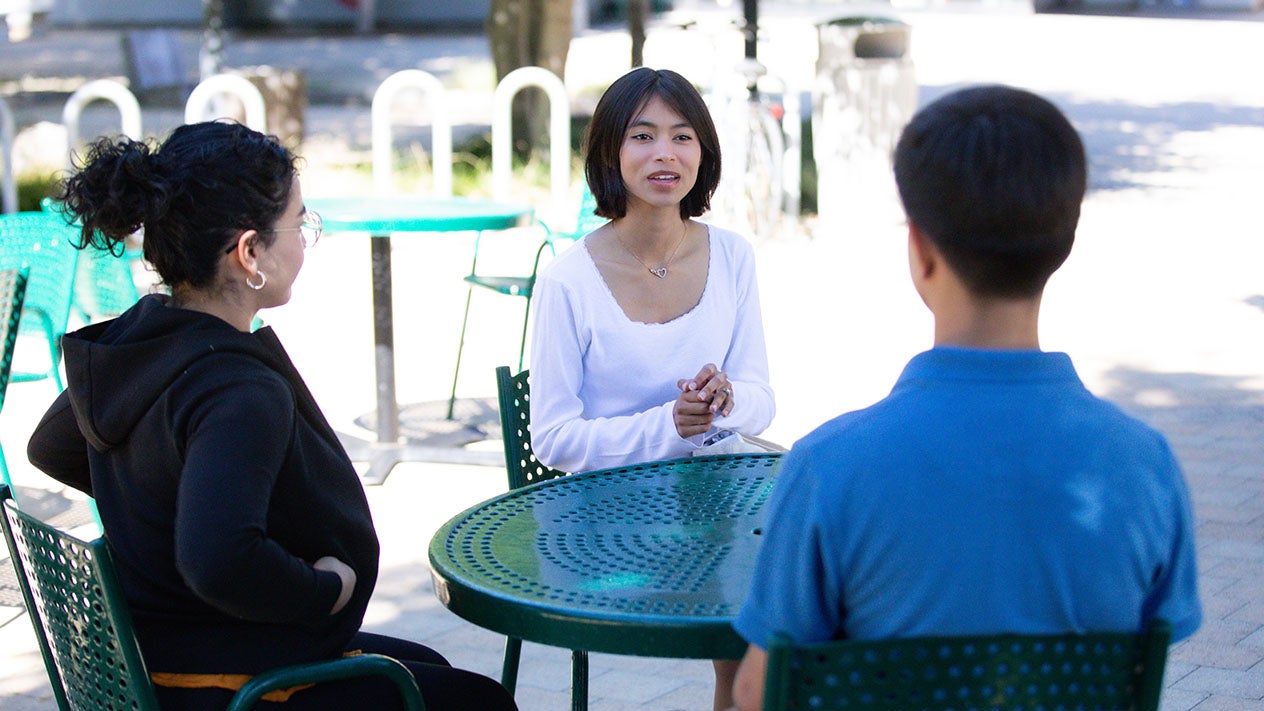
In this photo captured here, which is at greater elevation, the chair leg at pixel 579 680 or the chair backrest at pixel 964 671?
the chair backrest at pixel 964 671

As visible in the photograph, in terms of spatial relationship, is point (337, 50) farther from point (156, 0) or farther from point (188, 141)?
point (188, 141)

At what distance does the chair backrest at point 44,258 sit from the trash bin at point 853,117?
20.6 ft

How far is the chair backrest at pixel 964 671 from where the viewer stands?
1.59 meters

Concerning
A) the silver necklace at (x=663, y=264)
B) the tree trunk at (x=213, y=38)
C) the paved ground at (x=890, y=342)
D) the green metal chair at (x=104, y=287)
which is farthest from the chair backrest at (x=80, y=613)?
the tree trunk at (x=213, y=38)

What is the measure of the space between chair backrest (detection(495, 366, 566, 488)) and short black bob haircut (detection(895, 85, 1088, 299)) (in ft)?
5.55

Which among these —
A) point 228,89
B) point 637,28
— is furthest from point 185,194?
point 637,28

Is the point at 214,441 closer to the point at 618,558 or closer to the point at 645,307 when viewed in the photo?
the point at 618,558

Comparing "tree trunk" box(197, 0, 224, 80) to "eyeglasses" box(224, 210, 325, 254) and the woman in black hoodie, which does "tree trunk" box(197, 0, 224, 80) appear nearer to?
"eyeglasses" box(224, 210, 325, 254)

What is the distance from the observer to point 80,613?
2.14 m

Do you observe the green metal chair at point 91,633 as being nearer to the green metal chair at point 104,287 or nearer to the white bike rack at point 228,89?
the green metal chair at point 104,287

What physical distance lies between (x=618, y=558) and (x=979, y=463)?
85cm

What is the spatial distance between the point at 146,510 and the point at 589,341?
1.20 m

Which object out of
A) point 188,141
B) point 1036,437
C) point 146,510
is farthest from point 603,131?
point 1036,437

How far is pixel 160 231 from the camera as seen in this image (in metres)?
2.27
